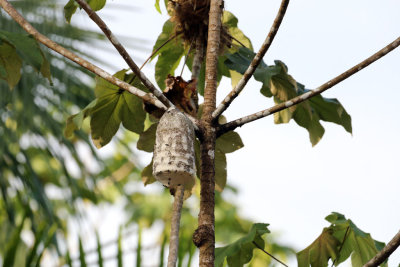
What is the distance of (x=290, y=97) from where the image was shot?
1153 mm

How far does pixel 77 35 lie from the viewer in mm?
3148

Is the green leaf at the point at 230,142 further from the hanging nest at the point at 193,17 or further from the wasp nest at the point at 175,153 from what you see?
the wasp nest at the point at 175,153

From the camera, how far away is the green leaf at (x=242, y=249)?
1070 millimetres

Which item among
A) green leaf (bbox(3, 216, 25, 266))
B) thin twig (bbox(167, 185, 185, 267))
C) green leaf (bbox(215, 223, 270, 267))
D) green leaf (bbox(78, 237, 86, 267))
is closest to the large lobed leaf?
green leaf (bbox(215, 223, 270, 267))

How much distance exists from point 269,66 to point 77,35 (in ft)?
7.37

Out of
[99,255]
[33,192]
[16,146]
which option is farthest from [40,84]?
[99,255]

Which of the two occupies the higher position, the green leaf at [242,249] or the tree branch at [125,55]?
the tree branch at [125,55]

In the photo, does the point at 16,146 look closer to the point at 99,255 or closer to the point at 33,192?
the point at 33,192

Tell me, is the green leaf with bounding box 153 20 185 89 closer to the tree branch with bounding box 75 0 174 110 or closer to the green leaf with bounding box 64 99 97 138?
the green leaf with bounding box 64 99 97 138

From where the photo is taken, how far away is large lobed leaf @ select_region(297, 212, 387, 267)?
3.72ft

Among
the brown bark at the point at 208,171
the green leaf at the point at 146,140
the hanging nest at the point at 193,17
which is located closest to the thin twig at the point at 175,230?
the brown bark at the point at 208,171

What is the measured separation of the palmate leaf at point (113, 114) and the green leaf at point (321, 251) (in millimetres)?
420

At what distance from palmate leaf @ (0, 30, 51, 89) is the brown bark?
366mm

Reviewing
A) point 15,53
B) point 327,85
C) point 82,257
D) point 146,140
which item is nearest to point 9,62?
point 15,53
